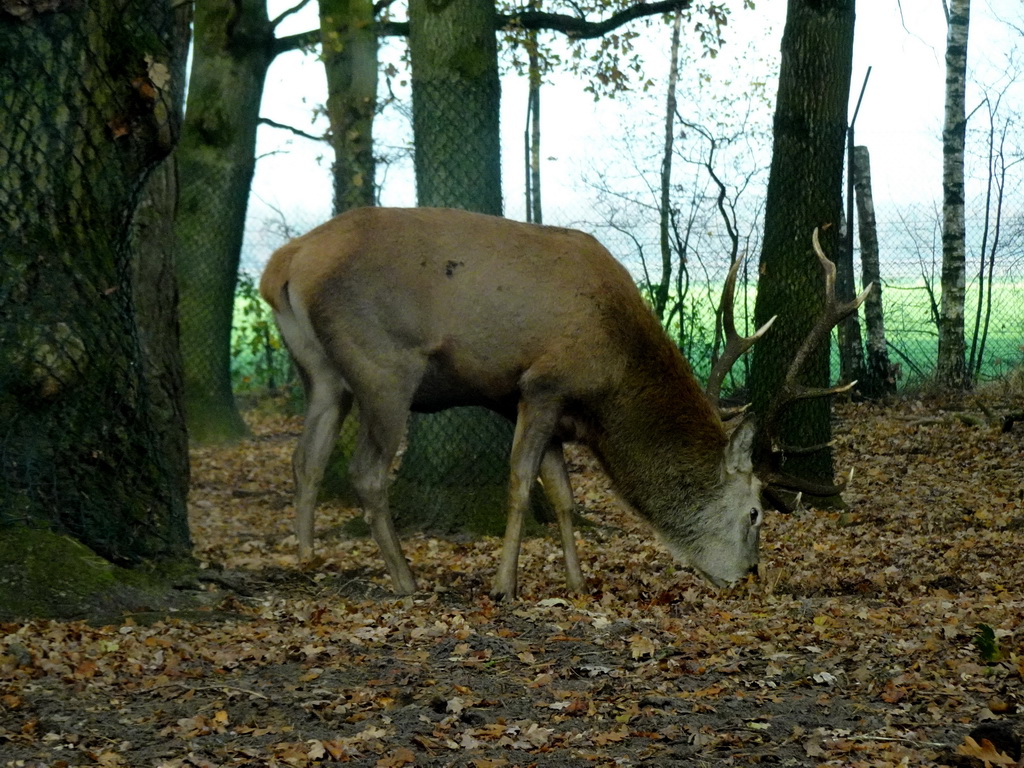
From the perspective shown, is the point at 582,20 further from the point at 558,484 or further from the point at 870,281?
the point at 558,484

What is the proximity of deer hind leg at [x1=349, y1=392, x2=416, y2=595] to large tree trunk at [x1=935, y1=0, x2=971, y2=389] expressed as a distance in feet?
33.5

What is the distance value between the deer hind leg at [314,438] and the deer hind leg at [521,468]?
1114 mm

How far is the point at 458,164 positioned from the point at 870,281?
27.0 ft

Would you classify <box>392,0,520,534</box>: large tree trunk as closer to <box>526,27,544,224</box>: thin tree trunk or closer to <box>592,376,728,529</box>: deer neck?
<box>592,376,728,529</box>: deer neck

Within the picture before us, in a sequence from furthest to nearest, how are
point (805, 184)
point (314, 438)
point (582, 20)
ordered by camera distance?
point (582, 20), point (805, 184), point (314, 438)

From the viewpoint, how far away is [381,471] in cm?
669

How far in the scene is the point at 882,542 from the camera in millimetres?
8117

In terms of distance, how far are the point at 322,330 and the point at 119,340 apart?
112 centimetres

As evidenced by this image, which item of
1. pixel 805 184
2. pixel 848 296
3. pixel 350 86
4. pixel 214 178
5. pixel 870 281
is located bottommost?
pixel 848 296

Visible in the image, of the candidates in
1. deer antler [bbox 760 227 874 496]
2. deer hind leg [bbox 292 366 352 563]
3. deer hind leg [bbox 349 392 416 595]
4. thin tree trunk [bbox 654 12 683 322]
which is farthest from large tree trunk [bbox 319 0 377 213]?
deer antler [bbox 760 227 874 496]

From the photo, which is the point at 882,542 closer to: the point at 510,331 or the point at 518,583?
the point at 518,583

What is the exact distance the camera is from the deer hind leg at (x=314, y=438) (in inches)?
276

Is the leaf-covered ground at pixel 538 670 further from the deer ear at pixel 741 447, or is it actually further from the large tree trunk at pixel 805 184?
the large tree trunk at pixel 805 184

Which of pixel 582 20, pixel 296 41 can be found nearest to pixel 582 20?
pixel 582 20
